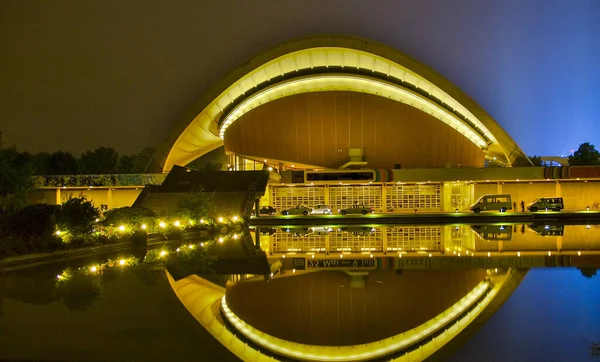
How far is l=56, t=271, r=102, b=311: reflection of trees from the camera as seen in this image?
30.8 ft

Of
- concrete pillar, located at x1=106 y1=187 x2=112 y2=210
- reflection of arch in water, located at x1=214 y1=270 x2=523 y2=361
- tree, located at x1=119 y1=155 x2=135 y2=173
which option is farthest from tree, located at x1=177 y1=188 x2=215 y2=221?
tree, located at x1=119 y1=155 x2=135 y2=173

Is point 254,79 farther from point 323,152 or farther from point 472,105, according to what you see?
point 472,105

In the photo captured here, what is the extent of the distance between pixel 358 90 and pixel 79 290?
143ft

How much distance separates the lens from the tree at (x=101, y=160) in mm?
66887

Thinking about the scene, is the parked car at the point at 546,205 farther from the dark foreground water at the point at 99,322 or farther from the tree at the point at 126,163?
the tree at the point at 126,163

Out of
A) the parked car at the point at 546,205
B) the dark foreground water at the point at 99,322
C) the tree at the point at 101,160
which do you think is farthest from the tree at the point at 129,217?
the tree at the point at 101,160

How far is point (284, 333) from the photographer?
7430 mm

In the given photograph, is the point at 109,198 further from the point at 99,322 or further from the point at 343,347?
the point at 343,347

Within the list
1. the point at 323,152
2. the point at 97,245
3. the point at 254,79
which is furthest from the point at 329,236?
the point at 254,79

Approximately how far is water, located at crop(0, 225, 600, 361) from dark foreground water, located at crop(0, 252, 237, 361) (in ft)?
0.06

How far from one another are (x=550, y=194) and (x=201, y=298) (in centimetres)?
4181

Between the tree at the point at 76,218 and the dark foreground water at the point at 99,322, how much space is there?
667 cm

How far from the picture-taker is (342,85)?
52188mm

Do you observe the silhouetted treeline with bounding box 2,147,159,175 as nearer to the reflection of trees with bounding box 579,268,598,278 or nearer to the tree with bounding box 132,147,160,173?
the tree with bounding box 132,147,160,173
